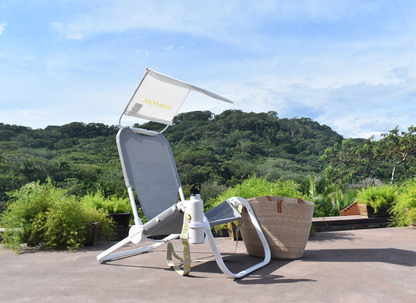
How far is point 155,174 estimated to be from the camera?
3.66m

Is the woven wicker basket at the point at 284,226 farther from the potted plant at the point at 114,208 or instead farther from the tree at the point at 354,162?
the tree at the point at 354,162

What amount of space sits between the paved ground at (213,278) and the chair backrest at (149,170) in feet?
2.10

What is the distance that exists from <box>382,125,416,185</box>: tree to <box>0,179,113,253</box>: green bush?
537 inches

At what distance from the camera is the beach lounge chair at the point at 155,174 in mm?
2932

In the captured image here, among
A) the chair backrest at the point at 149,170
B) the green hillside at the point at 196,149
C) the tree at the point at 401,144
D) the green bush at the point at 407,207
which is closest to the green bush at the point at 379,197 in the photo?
the green bush at the point at 407,207

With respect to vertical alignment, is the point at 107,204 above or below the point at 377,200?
above

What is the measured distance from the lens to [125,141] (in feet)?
11.8

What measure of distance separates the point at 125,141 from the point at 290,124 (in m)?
32.3

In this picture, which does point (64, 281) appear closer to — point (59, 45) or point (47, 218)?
point (47, 218)

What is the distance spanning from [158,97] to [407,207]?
464 cm

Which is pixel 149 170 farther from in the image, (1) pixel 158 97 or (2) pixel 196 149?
(2) pixel 196 149

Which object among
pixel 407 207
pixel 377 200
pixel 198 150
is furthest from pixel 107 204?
pixel 198 150

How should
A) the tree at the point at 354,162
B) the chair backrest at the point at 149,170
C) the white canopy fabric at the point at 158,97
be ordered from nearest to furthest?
1. the chair backrest at the point at 149,170
2. the white canopy fabric at the point at 158,97
3. the tree at the point at 354,162

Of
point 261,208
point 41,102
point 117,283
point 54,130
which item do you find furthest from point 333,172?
point 54,130
